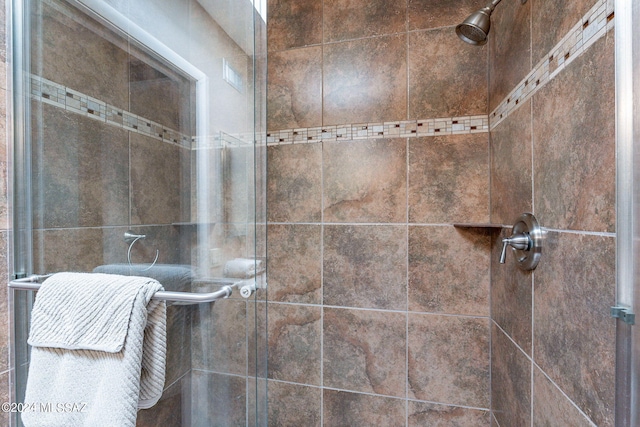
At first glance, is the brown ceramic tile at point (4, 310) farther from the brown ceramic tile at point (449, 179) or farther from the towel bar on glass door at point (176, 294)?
the brown ceramic tile at point (449, 179)

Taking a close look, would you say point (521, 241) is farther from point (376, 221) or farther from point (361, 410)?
point (361, 410)

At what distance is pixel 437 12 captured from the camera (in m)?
1.28

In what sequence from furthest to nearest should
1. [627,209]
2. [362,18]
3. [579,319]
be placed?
[362,18], [579,319], [627,209]

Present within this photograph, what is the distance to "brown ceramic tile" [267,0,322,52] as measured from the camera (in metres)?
1.43

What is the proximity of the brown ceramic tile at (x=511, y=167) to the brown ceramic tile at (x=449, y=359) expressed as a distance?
49cm

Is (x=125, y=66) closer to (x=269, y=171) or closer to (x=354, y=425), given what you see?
(x=269, y=171)

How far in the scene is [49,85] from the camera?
32.9 inches

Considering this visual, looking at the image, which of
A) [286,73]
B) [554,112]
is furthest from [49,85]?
[554,112]

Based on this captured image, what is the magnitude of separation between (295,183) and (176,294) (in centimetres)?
86

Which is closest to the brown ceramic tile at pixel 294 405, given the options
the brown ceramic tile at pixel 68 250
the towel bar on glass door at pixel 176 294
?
the towel bar on glass door at pixel 176 294

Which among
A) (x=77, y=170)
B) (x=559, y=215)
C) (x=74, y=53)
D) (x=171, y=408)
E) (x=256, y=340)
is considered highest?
(x=74, y=53)

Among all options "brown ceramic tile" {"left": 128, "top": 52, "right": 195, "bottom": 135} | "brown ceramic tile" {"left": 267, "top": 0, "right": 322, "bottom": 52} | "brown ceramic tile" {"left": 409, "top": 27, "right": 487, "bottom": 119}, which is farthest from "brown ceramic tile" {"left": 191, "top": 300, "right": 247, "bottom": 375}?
"brown ceramic tile" {"left": 267, "top": 0, "right": 322, "bottom": 52}

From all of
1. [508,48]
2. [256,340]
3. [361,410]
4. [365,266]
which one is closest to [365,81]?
[508,48]

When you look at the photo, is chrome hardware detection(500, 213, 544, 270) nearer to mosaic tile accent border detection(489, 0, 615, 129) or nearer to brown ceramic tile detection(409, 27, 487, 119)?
mosaic tile accent border detection(489, 0, 615, 129)
